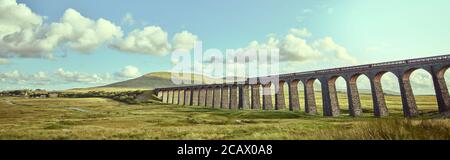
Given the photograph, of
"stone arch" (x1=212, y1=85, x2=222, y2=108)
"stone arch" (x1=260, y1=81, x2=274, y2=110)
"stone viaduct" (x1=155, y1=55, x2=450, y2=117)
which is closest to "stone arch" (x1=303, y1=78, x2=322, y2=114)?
"stone viaduct" (x1=155, y1=55, x2=450, y2=117)

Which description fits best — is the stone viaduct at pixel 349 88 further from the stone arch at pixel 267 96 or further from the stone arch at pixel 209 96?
the stone arch at pixel 209 96

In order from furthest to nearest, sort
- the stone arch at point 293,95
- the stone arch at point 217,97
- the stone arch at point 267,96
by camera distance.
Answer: the stone arch at point 217,97
the stone arch at point 267,96
the stone arch at point 293,95

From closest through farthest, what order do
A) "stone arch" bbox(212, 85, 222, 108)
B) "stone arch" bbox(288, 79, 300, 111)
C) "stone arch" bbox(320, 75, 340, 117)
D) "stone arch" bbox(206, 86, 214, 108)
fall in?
"stone arch" bbox(320, 75, 340, 117) → "stone arch" bbox(288, 79, 300, 111) → "stone arch" bbox(212, 85, 222, 108) → "stone arch" bbox(206, 86, 214, 108)

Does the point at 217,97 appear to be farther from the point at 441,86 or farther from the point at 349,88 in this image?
the point at 441,86

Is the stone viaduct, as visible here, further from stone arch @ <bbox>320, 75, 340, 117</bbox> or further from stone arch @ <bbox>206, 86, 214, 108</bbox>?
stone arch @ <bbox>206, 86, 214, 108</bbox>

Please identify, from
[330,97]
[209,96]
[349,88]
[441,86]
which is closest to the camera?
[441,86]

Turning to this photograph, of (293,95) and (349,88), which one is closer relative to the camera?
(349,88)

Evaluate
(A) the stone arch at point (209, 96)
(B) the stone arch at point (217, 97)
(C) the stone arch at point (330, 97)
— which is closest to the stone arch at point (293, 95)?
(C) the stone arch at point (330, 97)

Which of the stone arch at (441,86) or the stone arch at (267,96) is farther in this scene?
the stone arch at (267,96)

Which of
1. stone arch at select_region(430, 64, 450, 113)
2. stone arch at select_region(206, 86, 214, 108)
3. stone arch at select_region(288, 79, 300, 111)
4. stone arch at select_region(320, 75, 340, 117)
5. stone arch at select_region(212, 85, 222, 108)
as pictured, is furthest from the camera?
stone arch at select_region(206, 86, 214, 108)

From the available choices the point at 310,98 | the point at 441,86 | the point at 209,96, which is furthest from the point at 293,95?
the point at 209,96

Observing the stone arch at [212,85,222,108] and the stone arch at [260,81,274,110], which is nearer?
the stone arch at [260,81,274,110]
